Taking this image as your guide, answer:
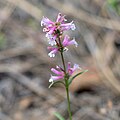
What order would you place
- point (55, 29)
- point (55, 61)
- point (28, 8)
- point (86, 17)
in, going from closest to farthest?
point (55, 29), point (55, 61), point (86, 17), point (28, 8)

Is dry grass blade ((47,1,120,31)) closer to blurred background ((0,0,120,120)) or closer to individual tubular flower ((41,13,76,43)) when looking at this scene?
blurred background ((0,0,120,120))

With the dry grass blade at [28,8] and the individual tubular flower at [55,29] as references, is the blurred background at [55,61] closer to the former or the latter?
the dry grass blade at [28,8]

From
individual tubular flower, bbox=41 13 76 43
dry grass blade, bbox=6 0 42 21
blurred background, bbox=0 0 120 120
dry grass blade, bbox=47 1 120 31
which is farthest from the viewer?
dry grass blade, bbox=6 0 42 21

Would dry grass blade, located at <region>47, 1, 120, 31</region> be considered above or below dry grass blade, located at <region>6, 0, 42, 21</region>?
below

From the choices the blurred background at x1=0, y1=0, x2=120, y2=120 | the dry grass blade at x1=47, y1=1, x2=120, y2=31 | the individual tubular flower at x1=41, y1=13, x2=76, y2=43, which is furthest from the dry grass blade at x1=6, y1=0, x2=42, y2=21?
the individual tubular flower at x1=41, y1=13, x2=76, y2=43

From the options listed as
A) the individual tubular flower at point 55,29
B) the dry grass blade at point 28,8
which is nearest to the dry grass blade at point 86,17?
the dry grass blade at point 28,8

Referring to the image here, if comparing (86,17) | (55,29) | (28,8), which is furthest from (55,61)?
(55,29)

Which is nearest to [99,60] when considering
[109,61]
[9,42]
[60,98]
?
[109,61]

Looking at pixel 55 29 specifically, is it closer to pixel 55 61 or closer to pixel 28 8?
pixel 55 61
